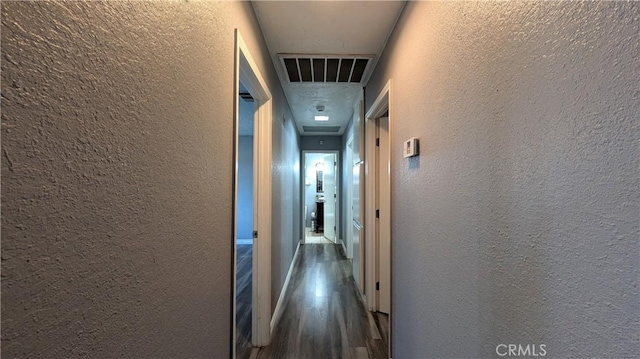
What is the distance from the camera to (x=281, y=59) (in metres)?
2.30

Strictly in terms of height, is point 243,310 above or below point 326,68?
below

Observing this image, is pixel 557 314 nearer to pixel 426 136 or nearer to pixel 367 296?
pixel 426 136

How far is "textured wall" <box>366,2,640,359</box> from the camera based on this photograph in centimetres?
49

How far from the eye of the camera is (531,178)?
685mm

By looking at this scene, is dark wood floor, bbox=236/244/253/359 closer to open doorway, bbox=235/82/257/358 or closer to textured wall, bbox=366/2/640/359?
open doorway, bbox=235/82/257/358

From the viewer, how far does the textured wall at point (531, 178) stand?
49cm

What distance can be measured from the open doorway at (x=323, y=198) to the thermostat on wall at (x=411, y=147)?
415cm

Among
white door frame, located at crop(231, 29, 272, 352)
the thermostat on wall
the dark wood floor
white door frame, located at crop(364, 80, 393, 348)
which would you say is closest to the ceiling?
white door frame, located at crop(231, 29, 272, 352)

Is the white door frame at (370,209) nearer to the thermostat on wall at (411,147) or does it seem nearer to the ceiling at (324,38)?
the ceiling at (324,38)

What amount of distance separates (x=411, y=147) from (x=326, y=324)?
6.19ft

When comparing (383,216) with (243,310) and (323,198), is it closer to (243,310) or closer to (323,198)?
(243,310)

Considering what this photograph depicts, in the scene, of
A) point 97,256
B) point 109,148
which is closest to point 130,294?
point 97,256

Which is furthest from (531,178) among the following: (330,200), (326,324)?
(330,200)

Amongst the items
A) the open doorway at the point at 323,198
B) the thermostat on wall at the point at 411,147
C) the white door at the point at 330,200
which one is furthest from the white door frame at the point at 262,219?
the white door at the point at 330,200
